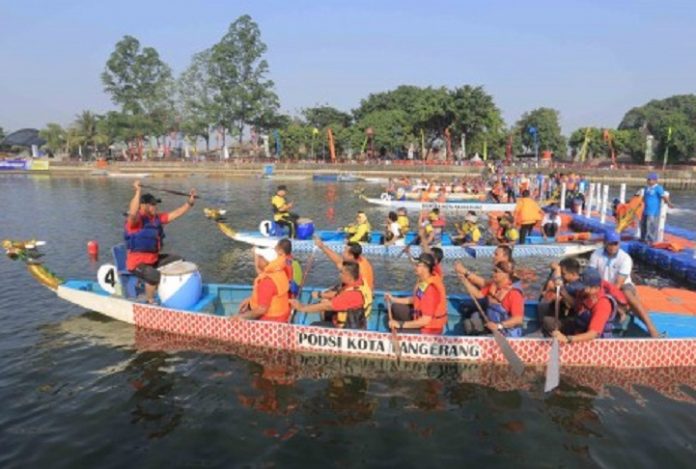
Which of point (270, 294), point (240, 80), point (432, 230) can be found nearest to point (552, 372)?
point (270, 294)

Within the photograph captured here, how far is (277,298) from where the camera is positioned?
30.4 feet

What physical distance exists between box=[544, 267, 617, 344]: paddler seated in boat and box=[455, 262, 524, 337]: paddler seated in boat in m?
0.66

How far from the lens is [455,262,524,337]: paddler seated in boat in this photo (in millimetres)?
8617

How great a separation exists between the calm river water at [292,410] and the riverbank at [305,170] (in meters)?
58.1

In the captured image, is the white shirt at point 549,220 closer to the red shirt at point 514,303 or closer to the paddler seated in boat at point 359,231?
the paddler seated in boat at point 359,231

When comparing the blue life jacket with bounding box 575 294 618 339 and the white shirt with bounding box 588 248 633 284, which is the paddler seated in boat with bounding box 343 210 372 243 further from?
the blue life jacket with bounding box 575 294 618 339

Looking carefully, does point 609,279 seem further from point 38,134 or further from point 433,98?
point 38,134

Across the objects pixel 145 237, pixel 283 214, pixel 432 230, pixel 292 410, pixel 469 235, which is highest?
pixel 145 237

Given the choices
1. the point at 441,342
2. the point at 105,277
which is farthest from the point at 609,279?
the point at 105,277

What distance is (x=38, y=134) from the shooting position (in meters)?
96.3

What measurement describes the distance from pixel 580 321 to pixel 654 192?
11585mm

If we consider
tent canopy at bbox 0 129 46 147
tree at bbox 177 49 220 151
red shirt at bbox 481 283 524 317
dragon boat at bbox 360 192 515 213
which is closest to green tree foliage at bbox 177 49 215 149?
tree at bbox 177 49 220 151

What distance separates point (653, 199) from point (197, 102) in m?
81.2

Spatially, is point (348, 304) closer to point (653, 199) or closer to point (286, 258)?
point (286, 258)
